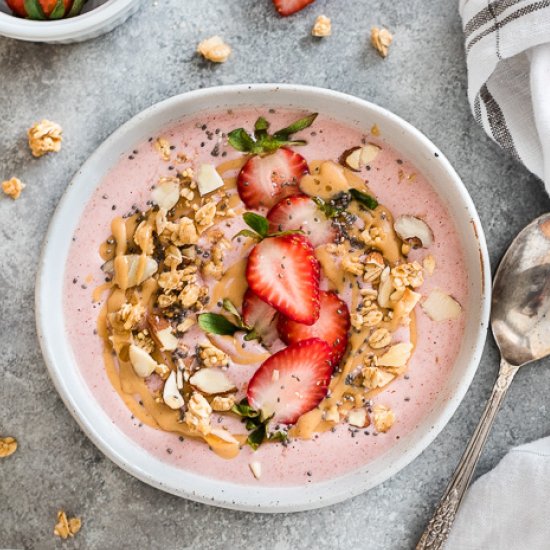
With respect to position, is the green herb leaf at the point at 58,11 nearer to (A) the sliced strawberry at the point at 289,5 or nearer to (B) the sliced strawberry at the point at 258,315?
(A) the sliced strawberry at the point at 289,5

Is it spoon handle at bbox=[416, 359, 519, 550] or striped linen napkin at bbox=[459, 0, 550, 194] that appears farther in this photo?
spoon handle at bbox=[416, 359, 519, 550]

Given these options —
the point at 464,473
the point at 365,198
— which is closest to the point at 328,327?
the point at 365,198

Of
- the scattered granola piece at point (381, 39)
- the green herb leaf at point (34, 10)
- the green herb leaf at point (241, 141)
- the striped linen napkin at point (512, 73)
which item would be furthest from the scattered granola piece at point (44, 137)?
the striped linen napkin at point (512, 73)

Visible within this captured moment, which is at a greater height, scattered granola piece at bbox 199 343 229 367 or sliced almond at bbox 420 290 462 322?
sliced almond at bbox 420 290 462 322

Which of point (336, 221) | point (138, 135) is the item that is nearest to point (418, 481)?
point (336, 221)

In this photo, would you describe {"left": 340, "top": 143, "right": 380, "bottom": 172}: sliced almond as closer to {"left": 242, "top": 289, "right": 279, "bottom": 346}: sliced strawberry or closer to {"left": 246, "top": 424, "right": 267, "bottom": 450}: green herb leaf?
{"left": 242, "top": 289, "right": 279, "bottom": 346}: sliced strawberry

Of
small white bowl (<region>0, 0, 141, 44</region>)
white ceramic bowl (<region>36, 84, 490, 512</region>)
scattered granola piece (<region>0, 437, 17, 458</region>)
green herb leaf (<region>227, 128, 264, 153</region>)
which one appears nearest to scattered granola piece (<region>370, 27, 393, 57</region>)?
white ceramic bowl (<region>36, 84, 490, 512</region>)
